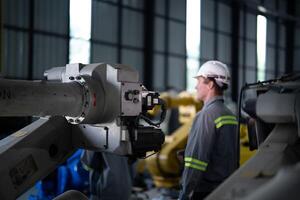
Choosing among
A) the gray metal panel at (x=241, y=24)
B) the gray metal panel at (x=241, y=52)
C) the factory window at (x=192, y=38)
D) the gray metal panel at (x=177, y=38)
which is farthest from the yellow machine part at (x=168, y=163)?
the gray metal panel at (x=241, y=24)

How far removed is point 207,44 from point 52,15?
7147mm

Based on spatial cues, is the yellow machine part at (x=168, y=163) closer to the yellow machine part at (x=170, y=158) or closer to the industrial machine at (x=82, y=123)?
the yellow machine part at (x=170, y=158)

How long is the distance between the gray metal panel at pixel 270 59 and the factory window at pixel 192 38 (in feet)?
17.7

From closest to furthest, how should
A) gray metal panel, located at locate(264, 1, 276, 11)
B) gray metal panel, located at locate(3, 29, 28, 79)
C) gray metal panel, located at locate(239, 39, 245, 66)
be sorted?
1. gray metal panel, located at locate(3, 29, 28, 79)
2. gray metal panel, located at locate(264, 1, 276, 11)
3. gray metal panel, located at locate(239, 39, 245, 66)

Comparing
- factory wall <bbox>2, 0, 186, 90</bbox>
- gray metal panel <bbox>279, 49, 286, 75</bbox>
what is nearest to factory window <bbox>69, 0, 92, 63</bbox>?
factory wall <bbox>2, 0, 186, 90</bbox>

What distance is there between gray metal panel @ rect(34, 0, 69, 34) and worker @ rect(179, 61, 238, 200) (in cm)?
828

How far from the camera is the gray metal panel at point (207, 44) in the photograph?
54.7ft

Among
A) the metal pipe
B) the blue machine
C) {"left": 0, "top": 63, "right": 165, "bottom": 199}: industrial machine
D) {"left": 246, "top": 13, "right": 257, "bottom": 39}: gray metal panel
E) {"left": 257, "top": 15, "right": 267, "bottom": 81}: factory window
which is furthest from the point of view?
{"left": 257, "top": 15, "right": 267, "bottom": 81}: factory window

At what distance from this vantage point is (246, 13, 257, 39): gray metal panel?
19406 millimetres

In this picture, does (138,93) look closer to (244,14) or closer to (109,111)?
(109,111)

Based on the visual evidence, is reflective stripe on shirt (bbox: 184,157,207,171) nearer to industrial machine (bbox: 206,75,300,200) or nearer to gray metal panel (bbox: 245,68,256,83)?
industrial machine (bbox: 206,75,300,200)

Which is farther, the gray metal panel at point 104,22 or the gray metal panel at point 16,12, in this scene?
the gray metal panel at point 104,22

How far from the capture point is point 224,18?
1811cm

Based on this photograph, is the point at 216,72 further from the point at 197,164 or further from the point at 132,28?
the point at 132,28
